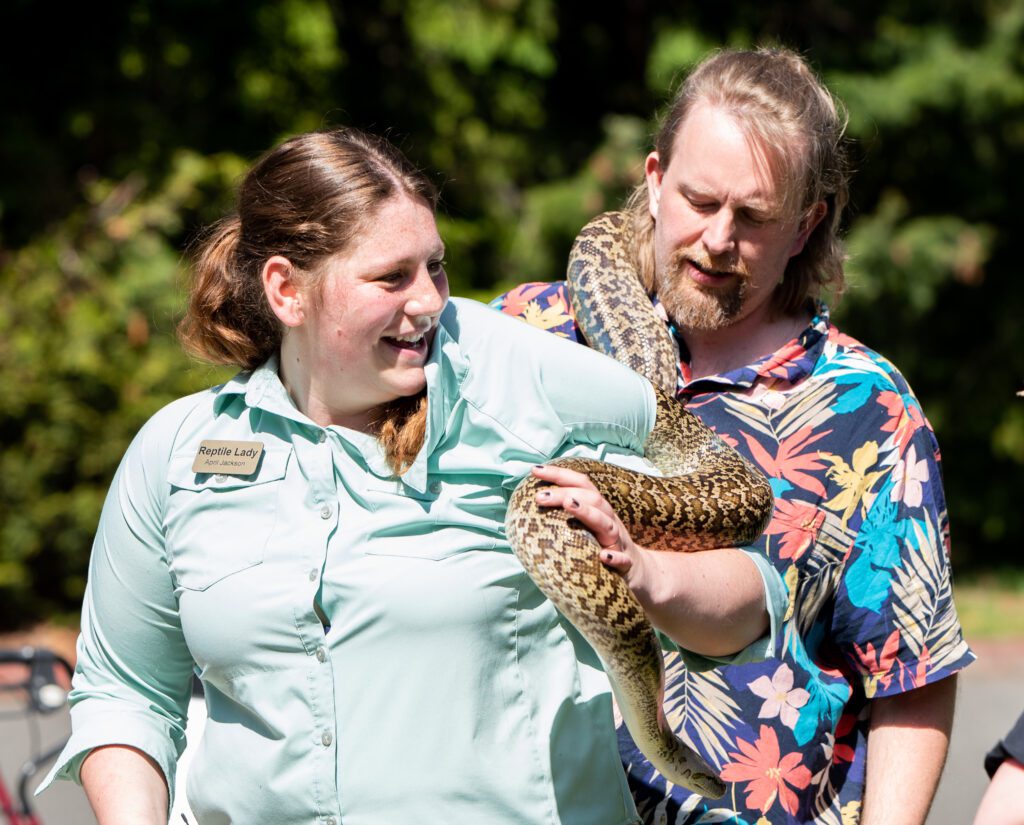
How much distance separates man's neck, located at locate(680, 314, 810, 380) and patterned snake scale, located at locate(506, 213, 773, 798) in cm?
7

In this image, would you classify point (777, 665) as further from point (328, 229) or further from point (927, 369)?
point (927, 369)

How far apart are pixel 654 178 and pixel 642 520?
46.8 inches

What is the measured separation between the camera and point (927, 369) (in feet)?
42.8

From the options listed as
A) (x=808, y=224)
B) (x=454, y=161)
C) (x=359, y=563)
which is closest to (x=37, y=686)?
(x=359, y=563)

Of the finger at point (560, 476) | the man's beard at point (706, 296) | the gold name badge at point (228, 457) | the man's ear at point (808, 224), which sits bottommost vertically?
the gold name badge at point (228, 457)

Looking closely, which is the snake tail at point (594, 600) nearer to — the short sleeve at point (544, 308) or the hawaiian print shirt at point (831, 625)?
the hawaiian print shirt at point (831, 625)

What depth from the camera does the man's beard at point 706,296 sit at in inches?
127

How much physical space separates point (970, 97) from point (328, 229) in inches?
411

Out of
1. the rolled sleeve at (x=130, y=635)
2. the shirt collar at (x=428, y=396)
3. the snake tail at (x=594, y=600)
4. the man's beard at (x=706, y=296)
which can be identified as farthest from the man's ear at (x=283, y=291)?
the man's beard at (x=706, y=296)

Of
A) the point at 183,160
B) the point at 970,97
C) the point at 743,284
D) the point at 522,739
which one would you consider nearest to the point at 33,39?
the point at 183,160

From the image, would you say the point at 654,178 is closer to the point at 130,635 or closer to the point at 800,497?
the point at 800,497

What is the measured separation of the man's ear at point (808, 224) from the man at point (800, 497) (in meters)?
0.01

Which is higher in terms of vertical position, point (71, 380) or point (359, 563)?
point (359, 563)

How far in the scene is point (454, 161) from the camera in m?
13.2
